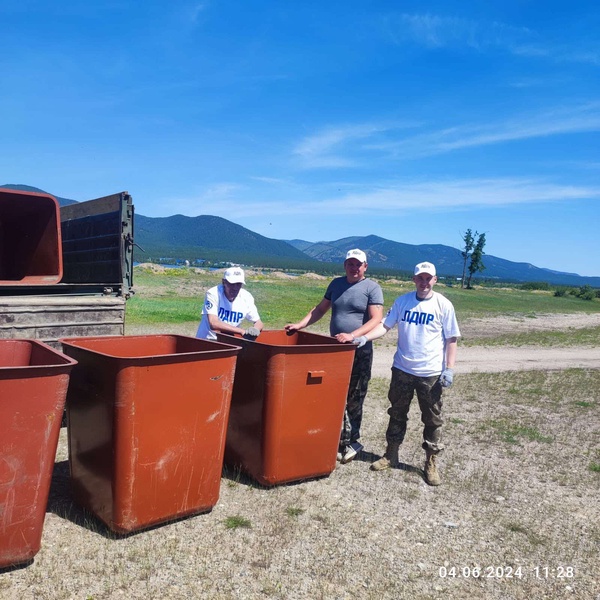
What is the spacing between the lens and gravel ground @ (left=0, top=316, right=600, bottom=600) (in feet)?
10.7

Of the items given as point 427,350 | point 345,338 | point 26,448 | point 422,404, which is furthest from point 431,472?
point 26,448

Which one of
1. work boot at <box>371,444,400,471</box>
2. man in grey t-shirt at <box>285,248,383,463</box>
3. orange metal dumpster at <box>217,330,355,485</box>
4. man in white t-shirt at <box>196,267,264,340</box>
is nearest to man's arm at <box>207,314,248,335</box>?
man in white t-shirt at <box>196,267,264,340</box>

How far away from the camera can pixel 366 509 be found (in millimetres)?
4379

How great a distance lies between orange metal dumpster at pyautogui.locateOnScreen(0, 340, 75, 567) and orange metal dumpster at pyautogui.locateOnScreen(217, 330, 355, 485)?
1.61 meters

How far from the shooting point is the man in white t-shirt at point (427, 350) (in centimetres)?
501

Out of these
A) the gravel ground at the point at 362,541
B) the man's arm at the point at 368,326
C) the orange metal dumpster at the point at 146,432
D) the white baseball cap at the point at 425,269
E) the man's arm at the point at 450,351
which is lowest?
the gravel ground at the point at 362,541

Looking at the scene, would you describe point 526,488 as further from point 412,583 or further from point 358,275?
point 358,275

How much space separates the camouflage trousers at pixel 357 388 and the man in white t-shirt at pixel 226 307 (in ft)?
3.20

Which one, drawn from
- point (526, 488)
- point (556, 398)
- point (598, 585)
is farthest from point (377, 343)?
point (598, 585)

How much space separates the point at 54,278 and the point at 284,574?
4.23 meters

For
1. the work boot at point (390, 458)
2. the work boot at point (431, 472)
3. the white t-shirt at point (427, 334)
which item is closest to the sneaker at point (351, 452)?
the work boot at point (390, 458)

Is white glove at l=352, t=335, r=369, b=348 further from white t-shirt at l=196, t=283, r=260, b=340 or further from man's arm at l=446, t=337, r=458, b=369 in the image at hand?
white t-shirt at l=196, t=283, r=260, b=340

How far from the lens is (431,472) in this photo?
5.02 m
